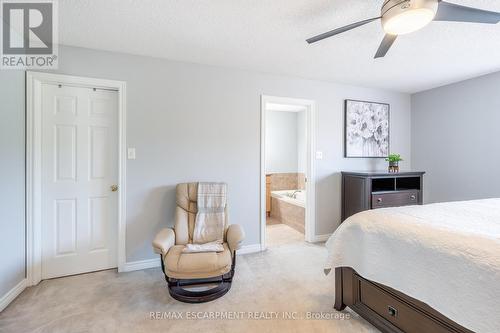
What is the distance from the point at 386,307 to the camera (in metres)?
1.49

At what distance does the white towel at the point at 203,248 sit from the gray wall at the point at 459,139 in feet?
11.7

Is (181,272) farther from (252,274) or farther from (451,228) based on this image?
(451,228)

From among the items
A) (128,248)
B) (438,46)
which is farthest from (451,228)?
(128,248)

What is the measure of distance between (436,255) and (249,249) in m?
2.13

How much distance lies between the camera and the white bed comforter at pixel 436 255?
1021 mm

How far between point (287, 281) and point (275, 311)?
49cm

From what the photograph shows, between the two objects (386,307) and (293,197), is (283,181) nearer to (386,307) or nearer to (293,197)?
(293,197)

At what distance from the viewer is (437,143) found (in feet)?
11.9

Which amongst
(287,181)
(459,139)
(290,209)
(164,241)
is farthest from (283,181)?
(164,241)

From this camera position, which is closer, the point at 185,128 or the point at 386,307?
the point at 386,307

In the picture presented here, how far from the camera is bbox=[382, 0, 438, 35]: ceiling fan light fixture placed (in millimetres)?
1233

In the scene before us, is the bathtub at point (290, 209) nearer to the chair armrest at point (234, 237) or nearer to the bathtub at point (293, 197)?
the bathtub at point (293, 197)

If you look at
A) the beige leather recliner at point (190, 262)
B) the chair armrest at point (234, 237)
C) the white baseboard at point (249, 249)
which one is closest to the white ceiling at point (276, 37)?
the beige leather recliner at point (190, 262)

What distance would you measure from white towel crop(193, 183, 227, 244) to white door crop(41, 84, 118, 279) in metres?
0.94
